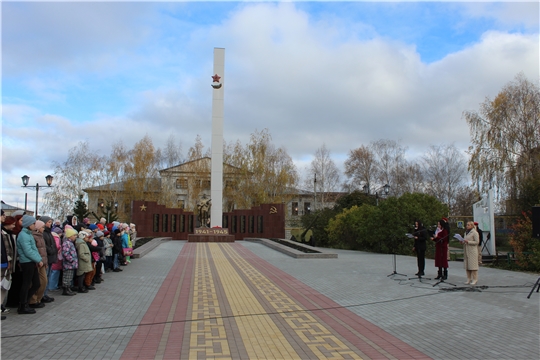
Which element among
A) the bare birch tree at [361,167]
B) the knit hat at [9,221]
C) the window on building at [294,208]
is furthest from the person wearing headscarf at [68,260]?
the window on building at [294,208]

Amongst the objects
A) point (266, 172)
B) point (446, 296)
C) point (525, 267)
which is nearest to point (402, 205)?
point (525, 267)

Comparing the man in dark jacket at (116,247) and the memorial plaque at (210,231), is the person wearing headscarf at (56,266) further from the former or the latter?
the memorial plaque at (210,231)

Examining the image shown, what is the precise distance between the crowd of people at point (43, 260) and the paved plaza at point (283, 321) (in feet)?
1.01

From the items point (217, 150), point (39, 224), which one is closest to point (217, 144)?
point (217, 150)

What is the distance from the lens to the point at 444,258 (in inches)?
412

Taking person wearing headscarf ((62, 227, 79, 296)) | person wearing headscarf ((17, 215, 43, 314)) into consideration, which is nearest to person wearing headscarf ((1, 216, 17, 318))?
person wearing headscarf ((17, 215, 43, 314))

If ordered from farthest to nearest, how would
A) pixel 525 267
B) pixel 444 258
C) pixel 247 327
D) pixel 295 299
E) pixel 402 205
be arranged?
pixel 402 205
pixel 525 267
pixel 444 258
pixel 295 299
pixel 247 327

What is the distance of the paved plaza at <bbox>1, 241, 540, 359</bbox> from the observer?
5273 mm

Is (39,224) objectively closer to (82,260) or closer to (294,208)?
(82,260)

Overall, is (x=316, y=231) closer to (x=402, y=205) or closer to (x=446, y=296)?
(x=402, y=205)

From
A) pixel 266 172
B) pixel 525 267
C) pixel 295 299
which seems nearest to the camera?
pixel 295 299

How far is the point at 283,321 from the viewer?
6.71m

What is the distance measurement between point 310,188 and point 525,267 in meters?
41.6

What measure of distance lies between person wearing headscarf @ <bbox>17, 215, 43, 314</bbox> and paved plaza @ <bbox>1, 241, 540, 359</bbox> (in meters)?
0.24
